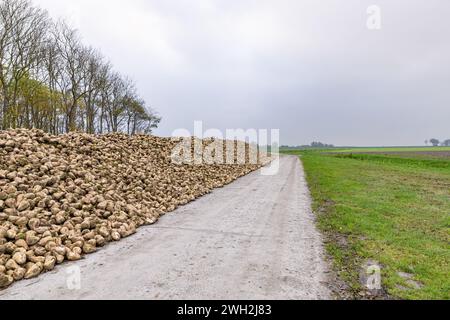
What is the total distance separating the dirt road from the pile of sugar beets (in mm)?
397

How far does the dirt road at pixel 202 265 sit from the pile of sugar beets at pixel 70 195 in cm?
40

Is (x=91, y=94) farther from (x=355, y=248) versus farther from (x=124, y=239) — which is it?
(x=355, y=248)

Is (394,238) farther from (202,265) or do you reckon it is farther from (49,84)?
(49,84)

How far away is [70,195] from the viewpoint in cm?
695

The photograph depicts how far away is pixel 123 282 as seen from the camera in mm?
4094

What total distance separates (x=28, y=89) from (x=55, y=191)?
2737 cm

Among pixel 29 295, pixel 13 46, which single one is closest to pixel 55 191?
pixel 29 295

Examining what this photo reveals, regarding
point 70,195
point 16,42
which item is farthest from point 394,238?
point 16,42

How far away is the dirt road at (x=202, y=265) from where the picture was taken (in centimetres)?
383

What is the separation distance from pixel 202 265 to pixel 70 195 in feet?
13.9

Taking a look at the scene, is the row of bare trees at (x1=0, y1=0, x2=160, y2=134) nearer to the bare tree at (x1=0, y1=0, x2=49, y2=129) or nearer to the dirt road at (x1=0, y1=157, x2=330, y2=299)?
the bare tree at (x1=0, y1=0, x2=49, y2=129)

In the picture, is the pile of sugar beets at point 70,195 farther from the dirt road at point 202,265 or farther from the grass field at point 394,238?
the grass field at point 394,238
